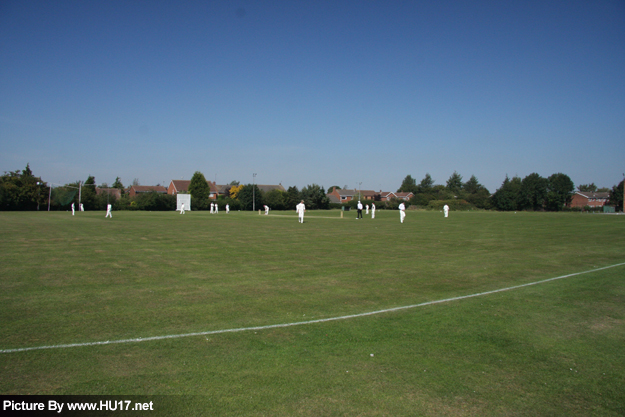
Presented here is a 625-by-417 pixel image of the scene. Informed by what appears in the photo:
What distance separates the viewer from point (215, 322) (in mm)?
6238

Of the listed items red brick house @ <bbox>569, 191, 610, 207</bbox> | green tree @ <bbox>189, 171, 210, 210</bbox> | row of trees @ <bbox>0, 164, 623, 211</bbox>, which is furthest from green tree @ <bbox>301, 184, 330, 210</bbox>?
red brick house @ <bbox>569, 191, 610, 207</bbox>

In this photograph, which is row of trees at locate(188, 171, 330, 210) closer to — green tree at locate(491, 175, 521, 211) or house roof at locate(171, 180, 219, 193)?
house roof at locate(171, 180, 219, 193)

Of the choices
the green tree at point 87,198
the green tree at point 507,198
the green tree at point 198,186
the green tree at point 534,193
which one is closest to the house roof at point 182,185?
the green tree at point 198,186

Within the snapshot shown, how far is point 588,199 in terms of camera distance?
12544cm

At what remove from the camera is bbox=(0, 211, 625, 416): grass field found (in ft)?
13.0

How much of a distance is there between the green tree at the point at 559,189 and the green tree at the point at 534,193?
168 centimetres

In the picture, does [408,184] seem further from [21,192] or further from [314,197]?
[21,192]

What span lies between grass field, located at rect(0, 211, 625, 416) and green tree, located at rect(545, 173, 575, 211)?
112 meters

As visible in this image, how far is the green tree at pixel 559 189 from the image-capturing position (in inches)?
4250

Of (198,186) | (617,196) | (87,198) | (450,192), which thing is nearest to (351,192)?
(450,192)

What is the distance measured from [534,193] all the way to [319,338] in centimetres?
11940

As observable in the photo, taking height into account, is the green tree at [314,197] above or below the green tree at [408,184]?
below

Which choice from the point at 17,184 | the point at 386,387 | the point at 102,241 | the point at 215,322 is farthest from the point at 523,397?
the point at 17,184

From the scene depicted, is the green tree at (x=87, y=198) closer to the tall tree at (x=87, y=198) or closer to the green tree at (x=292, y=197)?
the tall tree at (x=87, y=198)
